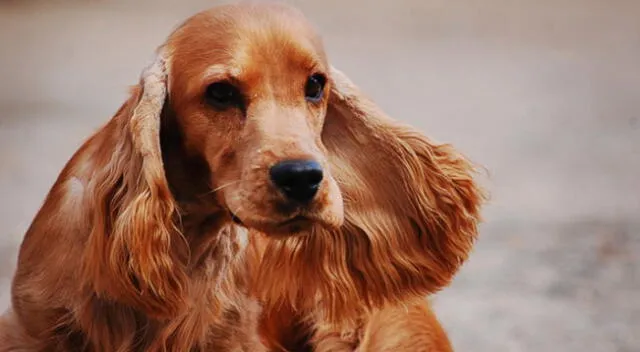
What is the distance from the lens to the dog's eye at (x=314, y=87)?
2.01m

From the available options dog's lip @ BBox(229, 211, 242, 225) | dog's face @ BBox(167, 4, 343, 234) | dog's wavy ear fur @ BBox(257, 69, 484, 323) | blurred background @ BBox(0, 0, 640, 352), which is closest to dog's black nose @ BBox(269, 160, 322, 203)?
dog's face @ BBox(167, 4, 343, 234)

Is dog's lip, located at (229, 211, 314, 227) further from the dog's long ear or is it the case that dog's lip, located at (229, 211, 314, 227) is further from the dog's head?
the dog's long ear

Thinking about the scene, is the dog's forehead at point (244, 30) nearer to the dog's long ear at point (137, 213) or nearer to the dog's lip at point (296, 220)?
the dog's long ear at point (137, 213)

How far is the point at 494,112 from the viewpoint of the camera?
4.11 metres

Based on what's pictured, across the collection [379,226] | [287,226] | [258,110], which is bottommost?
[379,226]

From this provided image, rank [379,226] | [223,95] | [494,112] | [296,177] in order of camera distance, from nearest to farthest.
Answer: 1. [296,177]
2. [223,95]
3. [379,226]
4. [494,112]

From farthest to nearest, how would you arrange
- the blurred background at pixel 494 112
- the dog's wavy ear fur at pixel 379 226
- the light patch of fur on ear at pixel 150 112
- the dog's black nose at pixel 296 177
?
the blurred background at pixel 494 112, the dog's wavy ear fur at pixel 379 226, the light patch of fur on ear at pixel 150 112, the dog's black nose at pixel 296 177

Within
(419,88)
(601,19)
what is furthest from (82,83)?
(601,19)

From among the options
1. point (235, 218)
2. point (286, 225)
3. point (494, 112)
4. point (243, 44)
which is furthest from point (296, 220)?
point (494, 112)

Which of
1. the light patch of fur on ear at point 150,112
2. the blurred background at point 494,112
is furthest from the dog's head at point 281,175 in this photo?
the blurred background at point 494,112

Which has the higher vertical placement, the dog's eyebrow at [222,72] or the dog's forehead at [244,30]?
the dog's forehead at [244,30]

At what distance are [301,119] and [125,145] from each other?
251 millimetres

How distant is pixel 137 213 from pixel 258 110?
0.73ft

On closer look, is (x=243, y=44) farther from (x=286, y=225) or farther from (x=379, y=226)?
(x=379, y=226)
